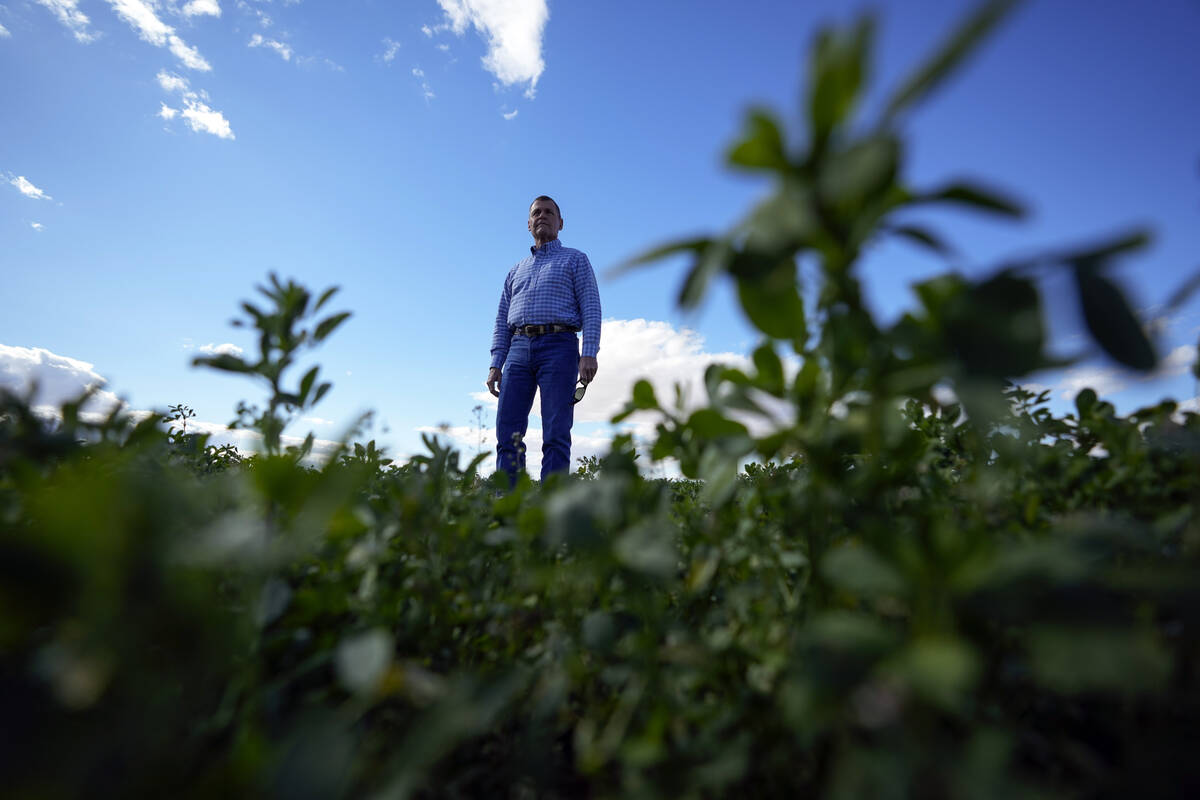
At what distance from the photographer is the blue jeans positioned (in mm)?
6484

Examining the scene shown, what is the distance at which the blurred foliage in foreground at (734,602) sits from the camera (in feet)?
2.09

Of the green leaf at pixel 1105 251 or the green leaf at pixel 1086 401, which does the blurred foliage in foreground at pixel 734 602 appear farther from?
the green leaf at pixel 1086 401

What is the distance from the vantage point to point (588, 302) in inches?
273

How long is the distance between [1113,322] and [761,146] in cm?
47

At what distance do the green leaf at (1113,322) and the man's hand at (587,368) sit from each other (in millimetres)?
5905

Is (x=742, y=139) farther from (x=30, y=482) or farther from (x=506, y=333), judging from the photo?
(x=506, y=333)

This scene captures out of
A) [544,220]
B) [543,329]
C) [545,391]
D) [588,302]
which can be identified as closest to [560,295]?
[588,302]

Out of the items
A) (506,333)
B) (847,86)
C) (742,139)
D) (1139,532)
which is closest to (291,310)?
(742,139)

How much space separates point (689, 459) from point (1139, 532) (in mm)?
709

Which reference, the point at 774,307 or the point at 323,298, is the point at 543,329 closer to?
the point at 323,298

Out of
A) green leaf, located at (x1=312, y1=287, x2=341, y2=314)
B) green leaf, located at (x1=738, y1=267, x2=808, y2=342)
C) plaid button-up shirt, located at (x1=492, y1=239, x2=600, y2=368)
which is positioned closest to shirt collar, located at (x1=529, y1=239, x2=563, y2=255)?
plaid button-up shirt, located at (x1=492, y1=239, x2=600, y2=368)

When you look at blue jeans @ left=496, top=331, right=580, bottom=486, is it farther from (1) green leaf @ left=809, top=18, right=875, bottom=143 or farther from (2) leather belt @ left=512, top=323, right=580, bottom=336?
(1) green leaf @ left=809, top=18, right=875, bottom=143

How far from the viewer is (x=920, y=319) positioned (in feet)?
2.80

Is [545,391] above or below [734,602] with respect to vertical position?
above
